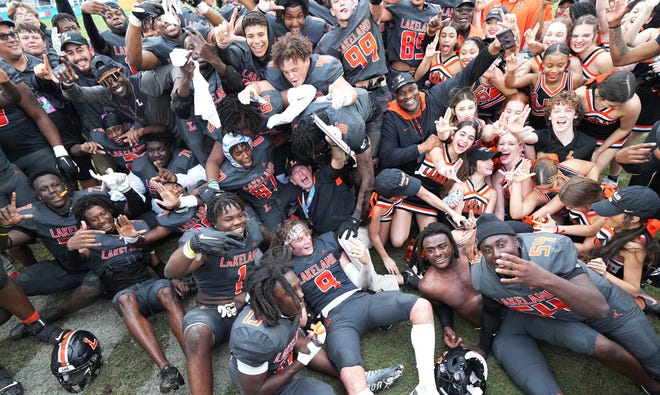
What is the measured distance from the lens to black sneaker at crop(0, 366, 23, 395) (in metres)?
3.49

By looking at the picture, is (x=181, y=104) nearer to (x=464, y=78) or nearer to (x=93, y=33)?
(x=93, y=33)

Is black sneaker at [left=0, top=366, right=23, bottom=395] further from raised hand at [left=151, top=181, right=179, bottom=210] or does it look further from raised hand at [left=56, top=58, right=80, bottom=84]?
raised hand at [left=56, top=58, right=80, bottom=84]

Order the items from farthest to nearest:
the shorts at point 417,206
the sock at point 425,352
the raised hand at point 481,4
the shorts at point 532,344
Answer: the raised hand at point 481,4 < the shorts at point 417,206 < the sock at point 425,352 < the shorts at point 532,344

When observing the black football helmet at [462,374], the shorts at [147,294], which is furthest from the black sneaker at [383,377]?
the shorts at [147,294]

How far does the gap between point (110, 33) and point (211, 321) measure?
427 cm

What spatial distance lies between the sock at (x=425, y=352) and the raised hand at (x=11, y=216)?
151 inches

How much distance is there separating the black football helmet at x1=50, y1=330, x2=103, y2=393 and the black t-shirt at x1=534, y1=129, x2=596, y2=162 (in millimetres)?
4781

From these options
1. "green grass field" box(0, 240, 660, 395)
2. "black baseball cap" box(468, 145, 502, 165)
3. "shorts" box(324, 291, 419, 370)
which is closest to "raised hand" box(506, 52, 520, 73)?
"black baseball cap" box(468, 145, 502, 165)

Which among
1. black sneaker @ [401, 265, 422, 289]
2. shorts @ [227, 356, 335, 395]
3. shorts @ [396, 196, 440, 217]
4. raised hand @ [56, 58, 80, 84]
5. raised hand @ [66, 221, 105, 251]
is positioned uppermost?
raised hand @ [56, 58, 80, 84]

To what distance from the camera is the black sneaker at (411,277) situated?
13.3 feet

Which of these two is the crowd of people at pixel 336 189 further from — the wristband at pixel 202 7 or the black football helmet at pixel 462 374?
the wristband at pixel 202 7

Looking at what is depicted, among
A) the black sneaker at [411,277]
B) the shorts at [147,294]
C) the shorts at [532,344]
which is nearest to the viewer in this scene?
the shorts at [532,344]

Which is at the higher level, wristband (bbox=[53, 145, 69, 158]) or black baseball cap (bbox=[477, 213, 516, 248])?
black baseball cap (bbox=[477, 213, 516, 248])

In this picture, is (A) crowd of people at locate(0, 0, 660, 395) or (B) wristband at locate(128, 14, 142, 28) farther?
(B) wristband at locate(128, 14, 142, 28)
